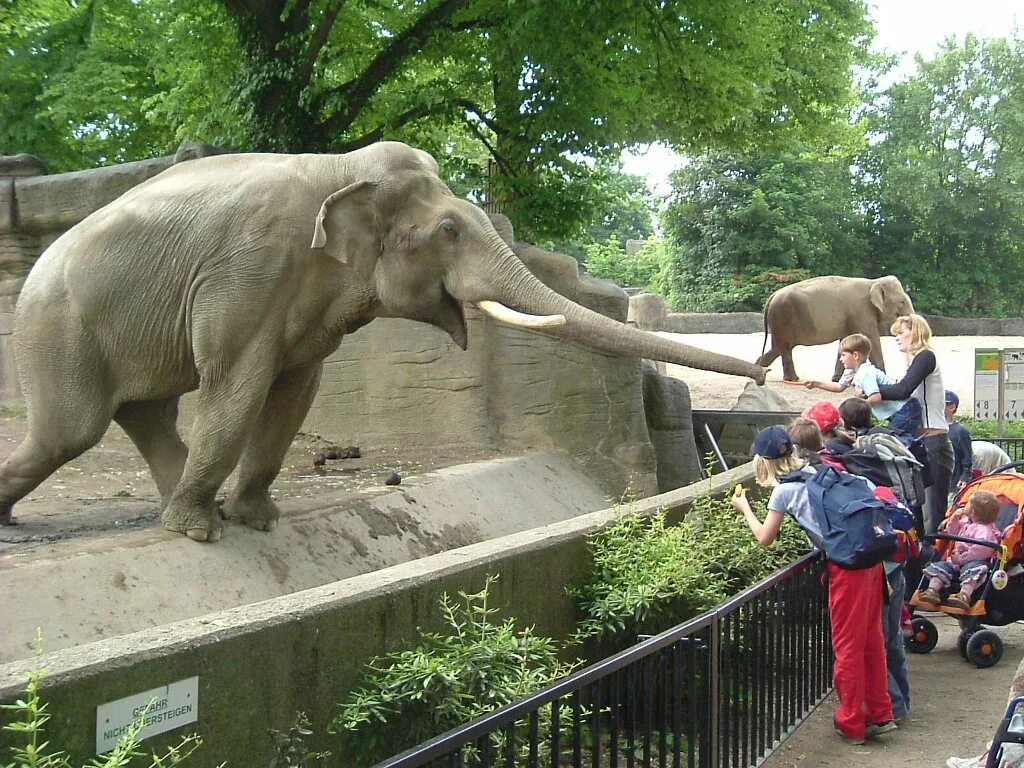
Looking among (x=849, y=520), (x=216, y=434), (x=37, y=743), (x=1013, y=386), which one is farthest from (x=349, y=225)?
(x=1013, y=386)

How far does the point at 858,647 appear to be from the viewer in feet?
18.0

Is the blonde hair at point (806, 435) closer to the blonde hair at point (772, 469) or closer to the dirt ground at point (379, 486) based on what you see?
the blonde hair at point (772, 469)

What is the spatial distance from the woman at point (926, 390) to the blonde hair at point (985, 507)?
48cm

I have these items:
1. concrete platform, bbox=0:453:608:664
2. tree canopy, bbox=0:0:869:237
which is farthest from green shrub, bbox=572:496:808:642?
tree canopy, bbox=0:0:869:237

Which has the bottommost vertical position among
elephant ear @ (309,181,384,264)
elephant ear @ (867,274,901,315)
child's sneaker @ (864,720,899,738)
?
child's sneaker @ (864,720,899,738)

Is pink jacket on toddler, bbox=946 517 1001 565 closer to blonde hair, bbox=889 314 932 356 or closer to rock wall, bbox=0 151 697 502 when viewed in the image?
blonde hair, bbox=889 314 932 356

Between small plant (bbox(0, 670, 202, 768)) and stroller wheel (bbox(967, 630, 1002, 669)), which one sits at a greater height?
small plant (bbox(0, 670, 202, 768))

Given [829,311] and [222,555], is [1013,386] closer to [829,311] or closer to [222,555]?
[829,311]

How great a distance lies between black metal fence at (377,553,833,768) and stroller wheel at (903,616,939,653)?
1.45 metres

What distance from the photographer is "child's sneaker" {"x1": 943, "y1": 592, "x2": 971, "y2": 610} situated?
7.15m

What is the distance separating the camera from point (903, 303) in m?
17.8

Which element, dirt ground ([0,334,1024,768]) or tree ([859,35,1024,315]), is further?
tree ([859,35,1024,315])

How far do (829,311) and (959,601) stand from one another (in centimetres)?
1151

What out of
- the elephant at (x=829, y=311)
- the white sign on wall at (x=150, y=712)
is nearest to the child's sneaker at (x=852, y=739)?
the white sign on wall at (x=150, y=712)
